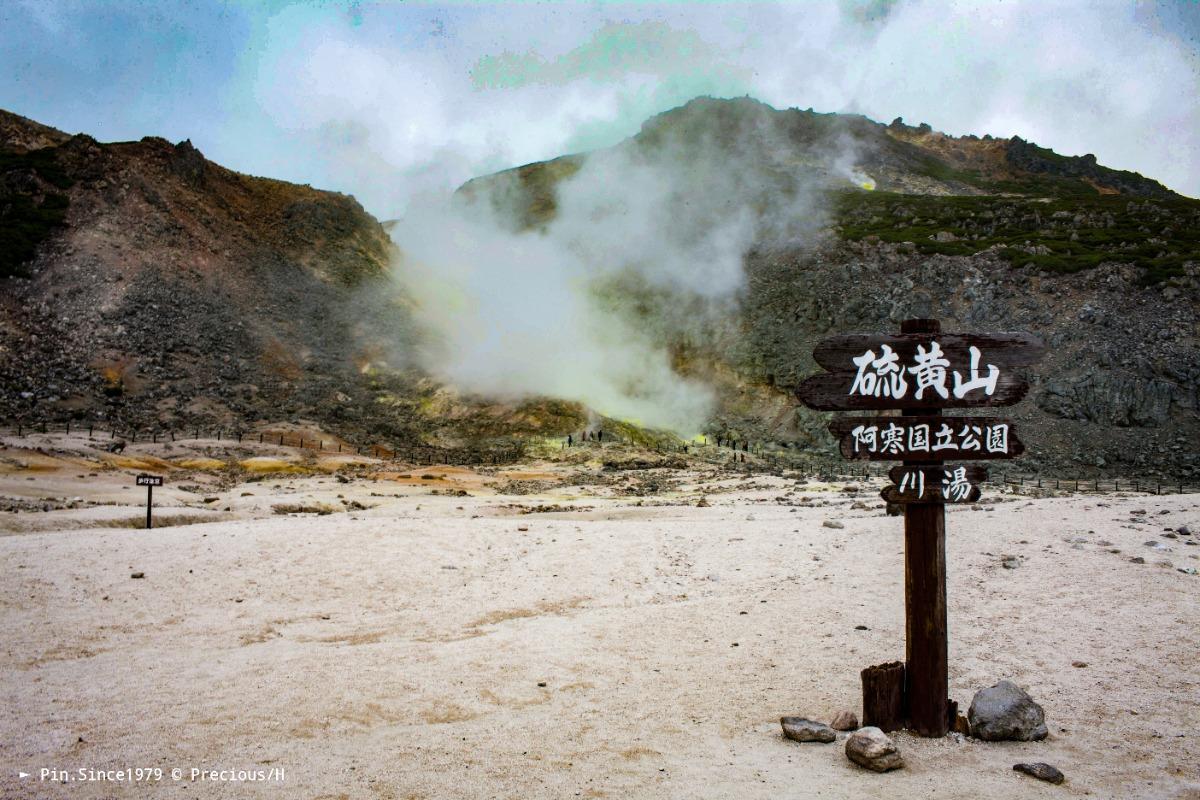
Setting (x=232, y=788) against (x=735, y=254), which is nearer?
(x=232, y=788)

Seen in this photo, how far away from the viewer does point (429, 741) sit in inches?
222

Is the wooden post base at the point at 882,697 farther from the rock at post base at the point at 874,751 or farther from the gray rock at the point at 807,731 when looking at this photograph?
the rock at post base at the point at 874,751

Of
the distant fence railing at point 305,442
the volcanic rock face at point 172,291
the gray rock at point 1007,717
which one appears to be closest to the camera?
the gray rock at point 1007,717

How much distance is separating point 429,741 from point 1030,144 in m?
119

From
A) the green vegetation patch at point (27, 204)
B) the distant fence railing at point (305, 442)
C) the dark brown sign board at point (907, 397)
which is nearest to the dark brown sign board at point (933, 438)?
the dark brown sign board at point (907, 397)

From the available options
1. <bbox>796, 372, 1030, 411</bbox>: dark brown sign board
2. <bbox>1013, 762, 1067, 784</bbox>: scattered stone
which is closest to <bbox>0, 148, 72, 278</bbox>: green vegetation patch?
<bbox>796, 372, 1030, 411</bbox>: dark brown sign board

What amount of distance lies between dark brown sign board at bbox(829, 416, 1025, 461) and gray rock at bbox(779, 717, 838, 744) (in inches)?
81.0

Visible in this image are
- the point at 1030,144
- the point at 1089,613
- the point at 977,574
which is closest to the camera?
the point at 1089,613

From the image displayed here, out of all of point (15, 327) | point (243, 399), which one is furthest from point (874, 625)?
point (15, 327)

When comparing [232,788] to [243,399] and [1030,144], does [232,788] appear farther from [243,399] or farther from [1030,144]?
[1030,144]

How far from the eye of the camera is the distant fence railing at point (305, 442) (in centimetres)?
3416

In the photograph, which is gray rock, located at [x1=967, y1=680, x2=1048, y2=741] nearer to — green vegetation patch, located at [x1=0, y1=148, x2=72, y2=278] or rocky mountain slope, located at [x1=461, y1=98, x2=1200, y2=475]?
rocky mountain slope, located at [x1=461, y1=98, x2=1200, y2=475]

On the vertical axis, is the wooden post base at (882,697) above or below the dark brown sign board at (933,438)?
below

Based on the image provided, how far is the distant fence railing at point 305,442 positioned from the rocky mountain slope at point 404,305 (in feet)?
6.90
